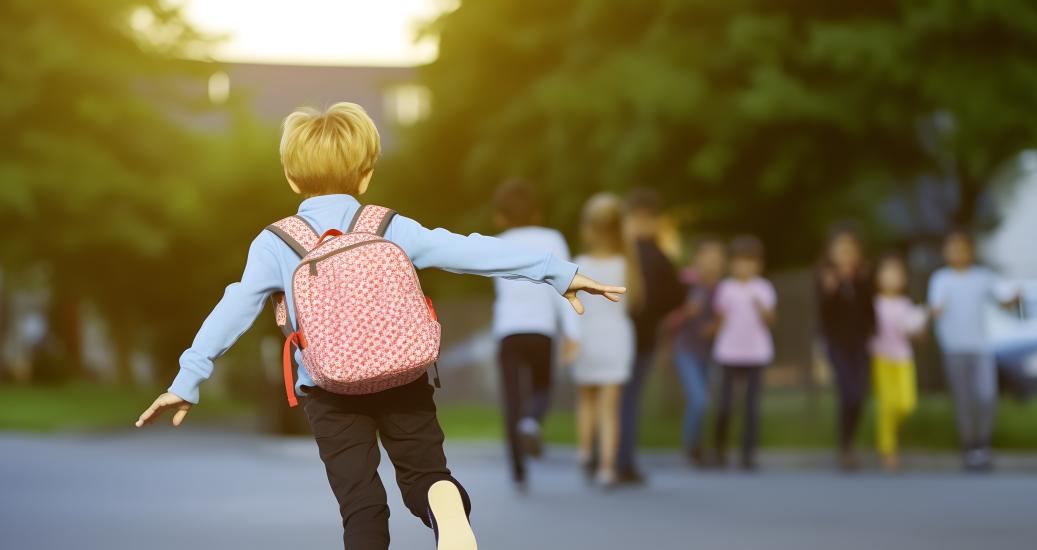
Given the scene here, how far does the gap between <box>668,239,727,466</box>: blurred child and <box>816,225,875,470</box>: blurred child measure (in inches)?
41.1

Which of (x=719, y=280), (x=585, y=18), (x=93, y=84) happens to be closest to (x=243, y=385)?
(x=93, y=84)

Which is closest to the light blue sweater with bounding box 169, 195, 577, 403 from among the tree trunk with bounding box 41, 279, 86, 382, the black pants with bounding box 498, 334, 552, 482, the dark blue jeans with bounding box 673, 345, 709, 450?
the black pants with bounding box 498, 334, 552, 482

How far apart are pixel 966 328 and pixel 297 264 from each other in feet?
31.2

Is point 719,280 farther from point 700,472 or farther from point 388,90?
point 388,90

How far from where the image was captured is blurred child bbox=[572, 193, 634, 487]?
11164 mm

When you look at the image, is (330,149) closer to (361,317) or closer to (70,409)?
(361,317)

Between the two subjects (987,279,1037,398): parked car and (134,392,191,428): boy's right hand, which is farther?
(987,279,1037,398): parked car

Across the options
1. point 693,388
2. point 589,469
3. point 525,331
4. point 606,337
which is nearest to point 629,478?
point 589,469

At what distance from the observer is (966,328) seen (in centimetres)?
1320

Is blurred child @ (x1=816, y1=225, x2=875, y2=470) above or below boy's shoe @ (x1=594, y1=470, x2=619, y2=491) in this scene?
above

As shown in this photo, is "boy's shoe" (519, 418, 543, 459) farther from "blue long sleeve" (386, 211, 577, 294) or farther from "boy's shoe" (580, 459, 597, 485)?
"blue long sleeve" (386, 211, 577, 294)

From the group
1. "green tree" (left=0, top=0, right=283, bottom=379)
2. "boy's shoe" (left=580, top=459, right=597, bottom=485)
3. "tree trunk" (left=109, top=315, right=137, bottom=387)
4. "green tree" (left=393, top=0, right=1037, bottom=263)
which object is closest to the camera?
"boy's shoe" (left=580, top=459, right=597, bottom=485)

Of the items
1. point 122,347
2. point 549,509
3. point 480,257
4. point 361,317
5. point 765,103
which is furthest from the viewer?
point 122,347

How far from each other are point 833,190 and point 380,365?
14.2 metres
